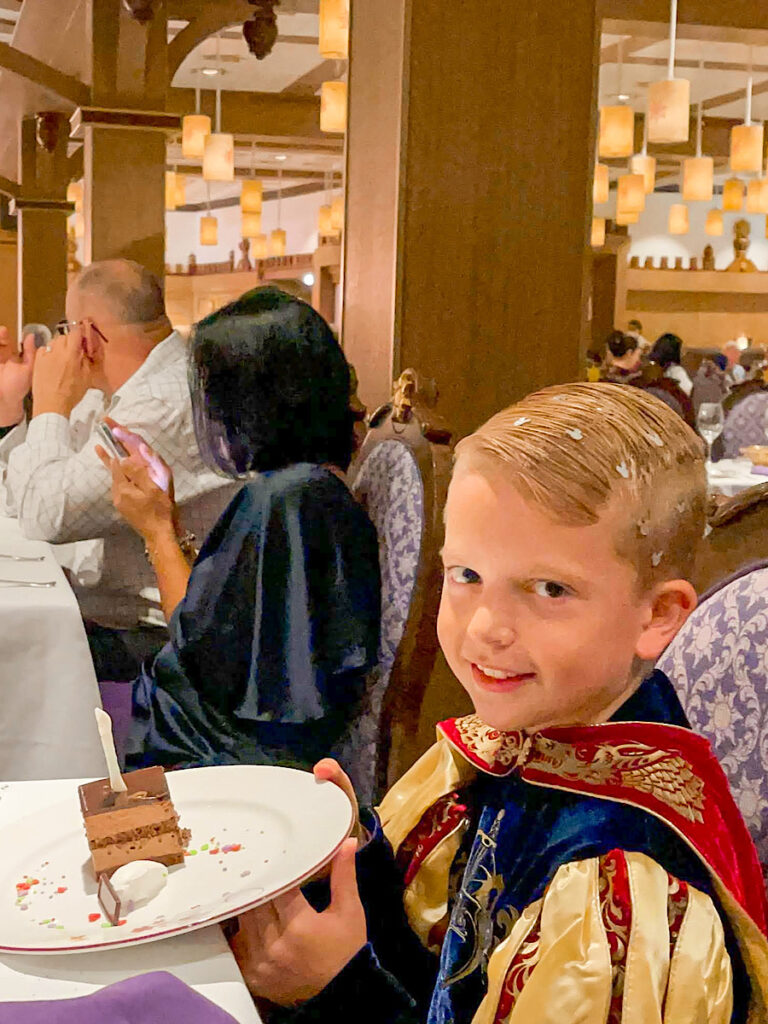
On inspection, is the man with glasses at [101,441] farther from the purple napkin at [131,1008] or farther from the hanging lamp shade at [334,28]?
the purple napkin at [131,1008]

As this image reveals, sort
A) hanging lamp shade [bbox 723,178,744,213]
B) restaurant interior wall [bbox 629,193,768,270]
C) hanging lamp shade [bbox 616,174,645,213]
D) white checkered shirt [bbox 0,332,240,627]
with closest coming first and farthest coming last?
white checkered shirt [bbox 0,332,240,627] < hanging lamp shade [bbox 616,174,645,213] < hanging lamp shade [bbox 723,178,744,213] < restaurant interior wall [bbox 629,193,768,270]

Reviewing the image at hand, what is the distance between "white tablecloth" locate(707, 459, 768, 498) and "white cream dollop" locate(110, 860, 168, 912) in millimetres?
3259

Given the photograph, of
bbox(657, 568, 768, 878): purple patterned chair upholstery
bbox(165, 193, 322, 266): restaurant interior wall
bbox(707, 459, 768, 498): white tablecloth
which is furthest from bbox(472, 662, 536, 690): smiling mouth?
bbox(165, 193, 322, 266): restaurant interior wall

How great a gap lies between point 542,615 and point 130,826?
0.34 m

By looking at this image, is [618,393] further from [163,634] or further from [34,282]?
[34,282]

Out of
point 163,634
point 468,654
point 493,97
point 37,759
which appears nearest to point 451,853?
point 468,654

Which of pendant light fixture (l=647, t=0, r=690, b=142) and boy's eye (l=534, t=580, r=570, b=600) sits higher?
pendant light fixture (l=647, t=0, r=690, b=142)

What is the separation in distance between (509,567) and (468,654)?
7 cm

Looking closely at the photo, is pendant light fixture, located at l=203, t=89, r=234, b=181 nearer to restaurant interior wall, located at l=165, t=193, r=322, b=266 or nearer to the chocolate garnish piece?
the chocolate garnish piece

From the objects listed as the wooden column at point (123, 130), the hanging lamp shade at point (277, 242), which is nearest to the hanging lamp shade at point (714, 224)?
the hanging lamp shade at point (277, 242)

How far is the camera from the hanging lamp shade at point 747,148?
6.02 m

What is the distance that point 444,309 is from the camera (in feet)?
7.85

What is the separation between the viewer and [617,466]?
811 mm

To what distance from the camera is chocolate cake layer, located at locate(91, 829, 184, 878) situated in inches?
33.4
